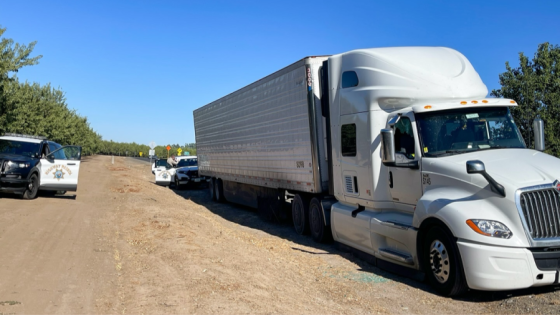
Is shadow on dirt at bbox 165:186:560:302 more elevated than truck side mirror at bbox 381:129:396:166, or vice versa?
truck side mirror at bbox 381:129:396:166

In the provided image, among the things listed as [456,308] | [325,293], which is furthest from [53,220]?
[456,308]

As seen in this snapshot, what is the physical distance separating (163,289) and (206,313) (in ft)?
3.86

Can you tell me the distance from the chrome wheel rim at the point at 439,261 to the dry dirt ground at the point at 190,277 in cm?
30

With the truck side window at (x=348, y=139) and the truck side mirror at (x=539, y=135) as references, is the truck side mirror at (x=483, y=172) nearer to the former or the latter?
the truck side mirror at (x=539, y=135)

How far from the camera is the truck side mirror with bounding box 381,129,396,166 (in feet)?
24.9

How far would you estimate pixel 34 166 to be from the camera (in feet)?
49.4

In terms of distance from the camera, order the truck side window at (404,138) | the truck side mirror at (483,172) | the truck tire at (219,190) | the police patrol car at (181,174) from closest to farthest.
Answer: the truck side mirror at (483,172), the truck side window at (404,138), the truck tire at (219,190), the police patrol car at (181,174)

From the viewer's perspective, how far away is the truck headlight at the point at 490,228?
6.01m

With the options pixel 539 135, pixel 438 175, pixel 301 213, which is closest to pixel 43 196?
pixel 301 213

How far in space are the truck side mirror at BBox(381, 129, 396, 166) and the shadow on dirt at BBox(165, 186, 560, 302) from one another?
1.72 meters

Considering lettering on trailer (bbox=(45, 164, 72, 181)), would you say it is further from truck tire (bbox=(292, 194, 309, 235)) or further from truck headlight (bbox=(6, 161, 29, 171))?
truck tire (bbox=(292, 194, 309, 235))

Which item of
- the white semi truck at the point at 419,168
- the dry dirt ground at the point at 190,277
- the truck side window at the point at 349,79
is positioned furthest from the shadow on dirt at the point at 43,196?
the truck side window at the point at 349,79

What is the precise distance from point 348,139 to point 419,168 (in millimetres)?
2164

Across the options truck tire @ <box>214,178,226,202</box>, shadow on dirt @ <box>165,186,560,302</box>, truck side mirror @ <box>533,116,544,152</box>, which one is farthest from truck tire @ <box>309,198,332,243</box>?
truck tire @ <box>214,178,226,202</box>
